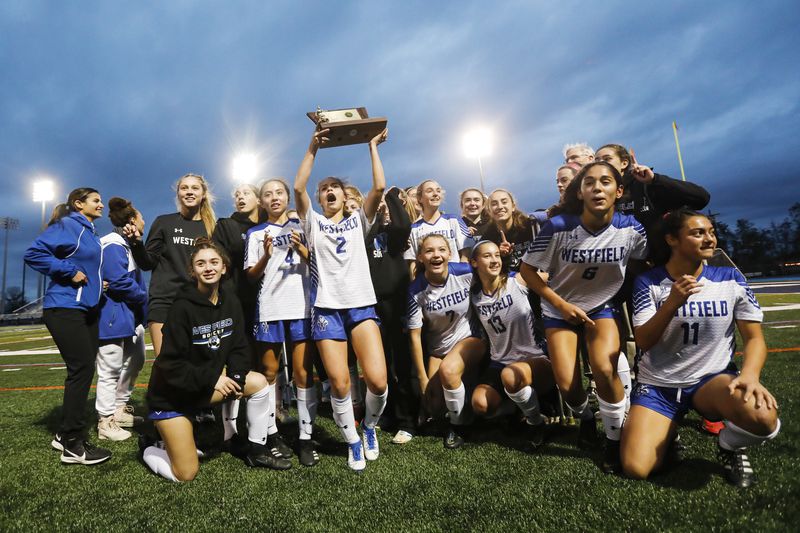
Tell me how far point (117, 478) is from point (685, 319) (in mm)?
4343

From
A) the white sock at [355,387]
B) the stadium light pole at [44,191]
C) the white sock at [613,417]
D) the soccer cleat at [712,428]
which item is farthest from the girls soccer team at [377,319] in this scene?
the stadium light pole at [44,191]

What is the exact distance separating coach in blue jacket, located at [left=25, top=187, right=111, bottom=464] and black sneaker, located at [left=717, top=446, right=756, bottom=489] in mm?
4656

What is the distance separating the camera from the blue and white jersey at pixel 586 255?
3.36m

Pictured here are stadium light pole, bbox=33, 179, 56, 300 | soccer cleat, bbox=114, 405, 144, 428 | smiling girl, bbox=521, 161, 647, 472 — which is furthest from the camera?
stadium light pole, bbox=33, 179, 56, 300

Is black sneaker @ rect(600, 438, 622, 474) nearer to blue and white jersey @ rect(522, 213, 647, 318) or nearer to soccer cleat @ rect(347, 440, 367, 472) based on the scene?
blue and white jersey @ rect(522, 213, 647, 318)

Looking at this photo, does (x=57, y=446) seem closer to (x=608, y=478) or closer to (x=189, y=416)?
(x=189, y=416)

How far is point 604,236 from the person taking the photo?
3.36 m

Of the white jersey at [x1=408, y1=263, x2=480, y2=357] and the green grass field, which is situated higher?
the white jersey at [x1=408, y1=263, x2=480, y2=357]

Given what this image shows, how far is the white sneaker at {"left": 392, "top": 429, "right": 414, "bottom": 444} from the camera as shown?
3.96 meters

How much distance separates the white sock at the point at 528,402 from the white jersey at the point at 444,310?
835 millimetres

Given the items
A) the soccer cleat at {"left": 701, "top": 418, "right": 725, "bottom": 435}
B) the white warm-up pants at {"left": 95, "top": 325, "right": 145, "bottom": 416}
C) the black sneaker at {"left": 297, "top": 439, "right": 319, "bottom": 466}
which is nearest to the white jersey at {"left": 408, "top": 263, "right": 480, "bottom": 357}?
the black sneaker at {"left": 297, "top": 439, "right": 319, "bottom": 466}

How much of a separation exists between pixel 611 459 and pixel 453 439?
1246mm

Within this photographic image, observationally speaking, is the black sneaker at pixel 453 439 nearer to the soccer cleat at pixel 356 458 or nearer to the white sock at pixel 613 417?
the soccer cleat at pixel 356 458

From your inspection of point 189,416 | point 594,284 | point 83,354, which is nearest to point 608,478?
point 594,284
